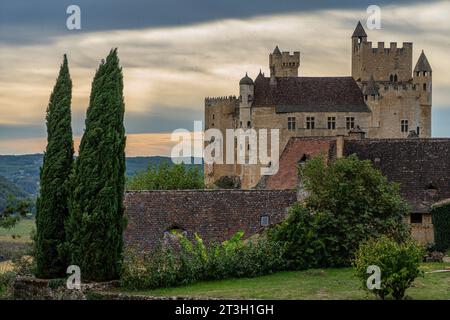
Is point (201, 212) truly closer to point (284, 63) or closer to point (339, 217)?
point (339, 217)

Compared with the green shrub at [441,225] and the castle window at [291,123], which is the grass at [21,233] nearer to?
the green shrub at [441,225]

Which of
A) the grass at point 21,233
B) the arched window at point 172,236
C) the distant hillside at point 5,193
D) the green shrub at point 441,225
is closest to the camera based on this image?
the distant hillside at point 5,193

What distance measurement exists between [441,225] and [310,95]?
5724 cm

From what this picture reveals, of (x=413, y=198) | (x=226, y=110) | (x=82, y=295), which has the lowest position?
(x=82, y=295)

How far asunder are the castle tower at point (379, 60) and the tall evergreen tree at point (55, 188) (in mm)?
73359

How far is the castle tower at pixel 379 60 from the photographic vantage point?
106 metres

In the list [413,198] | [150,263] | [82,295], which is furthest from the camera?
[413,198]

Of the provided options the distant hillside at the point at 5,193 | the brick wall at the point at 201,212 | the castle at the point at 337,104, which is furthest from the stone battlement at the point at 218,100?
the brick wall at the point at 201,212

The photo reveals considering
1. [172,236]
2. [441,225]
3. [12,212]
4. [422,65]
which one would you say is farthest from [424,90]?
[12,212]
